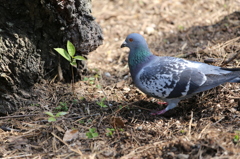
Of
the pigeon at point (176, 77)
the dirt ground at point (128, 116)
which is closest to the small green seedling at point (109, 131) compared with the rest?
the dirt ground at point (128, 116)

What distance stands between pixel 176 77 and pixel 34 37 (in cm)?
230

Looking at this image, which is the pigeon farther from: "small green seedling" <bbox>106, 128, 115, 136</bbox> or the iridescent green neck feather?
"small green seedling" <bbox>106, 128, 115, 136</bbox>

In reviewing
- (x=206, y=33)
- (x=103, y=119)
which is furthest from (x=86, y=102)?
(x=206, y=33)

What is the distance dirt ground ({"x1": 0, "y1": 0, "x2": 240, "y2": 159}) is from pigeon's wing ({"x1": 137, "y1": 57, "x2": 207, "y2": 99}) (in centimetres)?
39

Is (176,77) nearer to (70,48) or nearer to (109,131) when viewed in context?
(109,131)

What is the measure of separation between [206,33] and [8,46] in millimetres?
4412

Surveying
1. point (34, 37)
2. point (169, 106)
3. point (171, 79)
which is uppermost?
point (34, 37)

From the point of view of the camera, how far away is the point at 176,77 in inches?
157

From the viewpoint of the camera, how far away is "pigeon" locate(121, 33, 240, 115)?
3.92m

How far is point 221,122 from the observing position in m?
3.71

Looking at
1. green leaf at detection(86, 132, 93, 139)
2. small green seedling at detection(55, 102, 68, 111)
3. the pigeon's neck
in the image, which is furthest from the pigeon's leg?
small green seedling at detection(55, 102, 68, 111)

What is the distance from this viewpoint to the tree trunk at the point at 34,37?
391 centimetres

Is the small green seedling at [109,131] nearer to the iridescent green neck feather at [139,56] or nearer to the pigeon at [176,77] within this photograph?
the pigeon at [176,77]

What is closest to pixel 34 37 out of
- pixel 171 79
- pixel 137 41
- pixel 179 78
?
pixel 137 41
